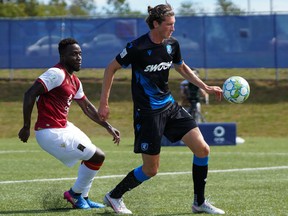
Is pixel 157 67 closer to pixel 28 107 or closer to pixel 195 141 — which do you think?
pixel 195 141

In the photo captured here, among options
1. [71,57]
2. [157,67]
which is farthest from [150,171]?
[71,57]

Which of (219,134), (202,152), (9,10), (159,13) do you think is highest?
(159,13)

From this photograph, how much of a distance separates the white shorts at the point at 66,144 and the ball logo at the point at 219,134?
11796 millimetres

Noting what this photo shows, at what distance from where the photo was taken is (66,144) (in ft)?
32.3

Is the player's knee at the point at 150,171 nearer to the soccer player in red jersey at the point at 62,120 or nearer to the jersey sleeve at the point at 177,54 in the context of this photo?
the soccer player in red jersey at the point at 62,120

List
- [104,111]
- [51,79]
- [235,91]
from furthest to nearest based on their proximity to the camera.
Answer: [235,91] < [51,79] < [104,111]

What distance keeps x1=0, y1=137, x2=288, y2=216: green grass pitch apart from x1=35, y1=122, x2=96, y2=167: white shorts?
2.03 ft

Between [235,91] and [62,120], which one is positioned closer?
[62,120]

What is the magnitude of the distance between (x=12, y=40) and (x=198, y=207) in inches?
855

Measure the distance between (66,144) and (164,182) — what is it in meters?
3.46

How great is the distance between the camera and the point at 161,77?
31.5 feet

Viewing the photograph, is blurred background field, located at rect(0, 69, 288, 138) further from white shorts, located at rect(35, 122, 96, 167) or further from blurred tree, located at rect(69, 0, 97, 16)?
blurred tree, located at rect(69, 0, 97, 16)

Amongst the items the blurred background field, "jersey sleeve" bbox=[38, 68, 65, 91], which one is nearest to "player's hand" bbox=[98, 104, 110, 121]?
"jersey sleeve" bbox=[38, 68, 65, 91]

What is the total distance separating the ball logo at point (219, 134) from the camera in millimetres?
21562
